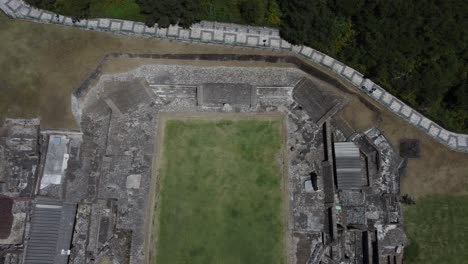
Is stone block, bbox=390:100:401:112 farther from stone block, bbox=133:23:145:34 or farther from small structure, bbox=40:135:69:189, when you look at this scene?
small structure, bbox=40:135:69:189

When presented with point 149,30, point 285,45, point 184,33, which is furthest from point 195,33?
point 285,45

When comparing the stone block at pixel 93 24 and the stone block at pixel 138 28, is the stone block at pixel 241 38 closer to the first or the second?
the stone block at pixel 138 28

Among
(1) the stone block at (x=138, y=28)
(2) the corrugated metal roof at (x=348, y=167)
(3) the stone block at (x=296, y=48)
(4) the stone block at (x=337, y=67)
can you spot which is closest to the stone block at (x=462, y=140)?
(2) the corrugated metal roof at (x=348, y=167)

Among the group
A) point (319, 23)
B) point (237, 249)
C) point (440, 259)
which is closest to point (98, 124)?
point (237, 249)

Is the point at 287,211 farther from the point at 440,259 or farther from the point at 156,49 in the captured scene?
the point at 156,49

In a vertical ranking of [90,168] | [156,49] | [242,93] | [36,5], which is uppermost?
[36,5]

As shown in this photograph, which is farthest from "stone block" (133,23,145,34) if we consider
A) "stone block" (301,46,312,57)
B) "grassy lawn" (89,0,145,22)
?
"stone block" (301,46,312,57)

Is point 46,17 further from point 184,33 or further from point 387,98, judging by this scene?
point 387,98
